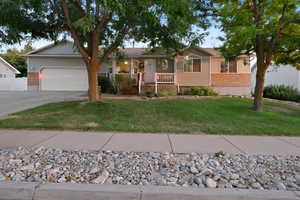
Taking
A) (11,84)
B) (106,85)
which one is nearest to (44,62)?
(11,84)

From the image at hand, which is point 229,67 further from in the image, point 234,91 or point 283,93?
point 283,93

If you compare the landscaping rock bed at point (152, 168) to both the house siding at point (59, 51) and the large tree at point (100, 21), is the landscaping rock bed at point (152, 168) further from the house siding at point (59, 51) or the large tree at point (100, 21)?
the house siding at point (59, 51)

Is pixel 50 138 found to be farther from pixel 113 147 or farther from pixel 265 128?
Result: pixel 265 128

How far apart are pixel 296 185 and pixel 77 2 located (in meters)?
8.17

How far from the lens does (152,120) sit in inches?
258

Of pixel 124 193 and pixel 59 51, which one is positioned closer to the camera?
pixel 124 193

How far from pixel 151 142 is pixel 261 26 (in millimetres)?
6227

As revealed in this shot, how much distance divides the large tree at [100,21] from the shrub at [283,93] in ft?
39.2

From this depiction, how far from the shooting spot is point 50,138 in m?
4.73

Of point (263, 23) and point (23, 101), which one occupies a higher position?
point (263, 23)

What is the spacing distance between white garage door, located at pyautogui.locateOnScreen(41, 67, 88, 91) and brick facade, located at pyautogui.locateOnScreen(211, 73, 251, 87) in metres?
11.8

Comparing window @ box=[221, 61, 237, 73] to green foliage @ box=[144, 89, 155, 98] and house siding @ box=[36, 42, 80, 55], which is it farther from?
house siding @ box=[36, 42, 80, 55]

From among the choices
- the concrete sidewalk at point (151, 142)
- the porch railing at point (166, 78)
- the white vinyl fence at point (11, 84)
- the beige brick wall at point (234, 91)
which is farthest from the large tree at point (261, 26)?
the white vinyl fence at point (11, 84)

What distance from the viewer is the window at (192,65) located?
14.8 meters
